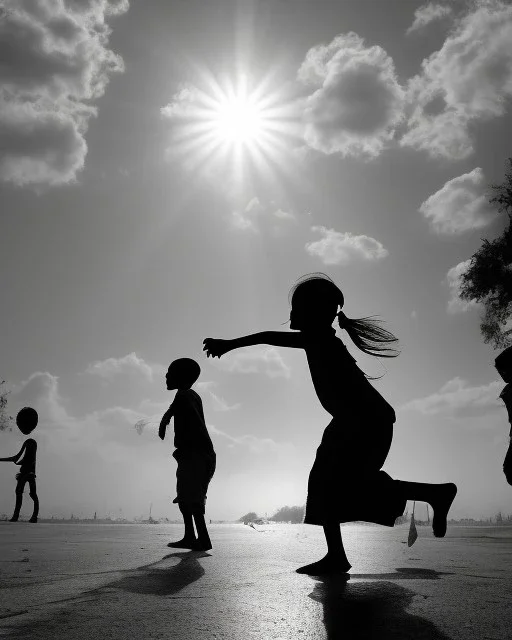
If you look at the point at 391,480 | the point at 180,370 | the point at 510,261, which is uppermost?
the point at 510,261

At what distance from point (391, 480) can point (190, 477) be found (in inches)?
110

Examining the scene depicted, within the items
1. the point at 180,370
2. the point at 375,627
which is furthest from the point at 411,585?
the point at 180,370

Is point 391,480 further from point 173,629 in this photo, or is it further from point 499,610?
point 173,629

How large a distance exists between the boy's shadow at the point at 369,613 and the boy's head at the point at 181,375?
340 centimetres

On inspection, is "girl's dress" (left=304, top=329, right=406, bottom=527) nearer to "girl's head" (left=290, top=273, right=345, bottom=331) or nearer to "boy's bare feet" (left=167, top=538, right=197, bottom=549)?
"girl's head" (left=290, top=273, right=345, bottom=331)

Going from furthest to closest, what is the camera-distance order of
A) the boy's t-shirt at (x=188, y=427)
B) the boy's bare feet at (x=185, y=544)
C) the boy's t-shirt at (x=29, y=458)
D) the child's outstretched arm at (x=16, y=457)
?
the boy's t-shirt at (x=29, y=458) → the child's outstretched arm at (x=16, y=457) → the boy's t-shirt at (x=188, y=427) → the boy's bare feet at (x=185, y=544)

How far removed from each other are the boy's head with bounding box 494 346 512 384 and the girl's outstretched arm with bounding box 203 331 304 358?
2990 millimetres

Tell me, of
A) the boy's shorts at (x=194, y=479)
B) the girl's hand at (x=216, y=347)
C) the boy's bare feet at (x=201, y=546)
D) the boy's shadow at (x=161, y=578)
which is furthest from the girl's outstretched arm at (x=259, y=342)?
the boy's bare feet at (x=201, y=546)

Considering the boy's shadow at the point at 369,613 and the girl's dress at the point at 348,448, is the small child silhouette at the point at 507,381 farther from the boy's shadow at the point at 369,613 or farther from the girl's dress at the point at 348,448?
the boy's shadow at the point at 369,613

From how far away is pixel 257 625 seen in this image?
6.24 ft

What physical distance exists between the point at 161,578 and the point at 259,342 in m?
1.59

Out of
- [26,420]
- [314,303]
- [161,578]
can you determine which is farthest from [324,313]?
[26,420]

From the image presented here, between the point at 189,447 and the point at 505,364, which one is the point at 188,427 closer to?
the point at 189,447

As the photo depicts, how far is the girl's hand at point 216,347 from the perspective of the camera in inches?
154
